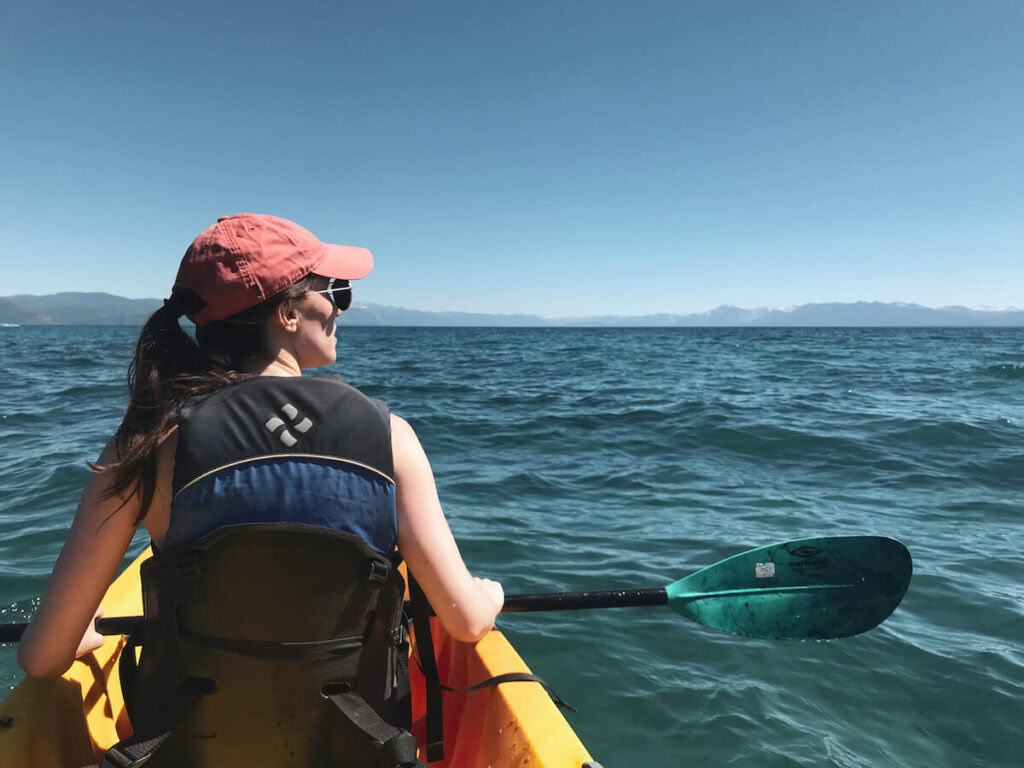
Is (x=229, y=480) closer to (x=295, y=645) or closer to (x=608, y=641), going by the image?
(x=295, y=645)

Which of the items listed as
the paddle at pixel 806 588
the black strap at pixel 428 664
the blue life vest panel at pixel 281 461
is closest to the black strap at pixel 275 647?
the blue life vest panel at pixel 281 461

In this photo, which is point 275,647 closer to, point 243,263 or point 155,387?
point 155,387

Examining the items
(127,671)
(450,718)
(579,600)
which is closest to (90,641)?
(127,671)

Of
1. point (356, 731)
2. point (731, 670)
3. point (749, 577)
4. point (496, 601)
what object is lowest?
point (731, 670)

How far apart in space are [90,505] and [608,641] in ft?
11.8

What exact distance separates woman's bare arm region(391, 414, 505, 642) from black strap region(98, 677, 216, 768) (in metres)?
0.50

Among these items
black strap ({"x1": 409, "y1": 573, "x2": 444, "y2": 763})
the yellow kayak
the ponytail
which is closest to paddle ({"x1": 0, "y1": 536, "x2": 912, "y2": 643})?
the yellow kayak

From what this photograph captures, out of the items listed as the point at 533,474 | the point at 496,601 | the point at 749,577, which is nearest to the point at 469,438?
the point at 533,474

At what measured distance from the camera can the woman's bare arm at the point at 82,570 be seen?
4.85 feet

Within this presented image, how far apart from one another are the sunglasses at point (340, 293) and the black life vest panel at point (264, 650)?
2.09ft

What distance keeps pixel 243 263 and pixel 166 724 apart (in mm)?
1001

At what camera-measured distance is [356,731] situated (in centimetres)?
155

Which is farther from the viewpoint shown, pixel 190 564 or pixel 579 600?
pixel 579 600

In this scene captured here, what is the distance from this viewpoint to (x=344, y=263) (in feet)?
5.78
